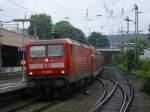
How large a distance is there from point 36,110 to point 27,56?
580 cm

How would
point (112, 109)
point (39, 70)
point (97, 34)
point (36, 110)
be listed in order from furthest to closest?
point (97, 34) → point (39, 70) → point (112, 109) → point (36, 110)

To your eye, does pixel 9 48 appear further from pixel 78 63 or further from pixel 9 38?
pixel 78 63

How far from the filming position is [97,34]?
469 ft

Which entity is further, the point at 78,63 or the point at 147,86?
the point at 147,86

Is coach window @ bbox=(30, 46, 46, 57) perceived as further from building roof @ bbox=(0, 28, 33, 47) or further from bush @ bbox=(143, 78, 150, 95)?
building roof @ bbox=(0, 28, 33, 47)

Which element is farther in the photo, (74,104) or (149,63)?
(149,63)

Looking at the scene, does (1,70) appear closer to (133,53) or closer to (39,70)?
(133,53)

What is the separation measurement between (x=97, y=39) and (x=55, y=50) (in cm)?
11857

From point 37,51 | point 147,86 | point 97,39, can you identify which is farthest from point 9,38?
point 97,39

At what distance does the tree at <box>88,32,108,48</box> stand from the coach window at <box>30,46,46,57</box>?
371 feet

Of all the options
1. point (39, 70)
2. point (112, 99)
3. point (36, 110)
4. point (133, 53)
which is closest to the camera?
point (36, 110)

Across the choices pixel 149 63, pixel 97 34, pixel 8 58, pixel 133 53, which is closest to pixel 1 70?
pixel 8 58

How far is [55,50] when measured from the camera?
926 inches

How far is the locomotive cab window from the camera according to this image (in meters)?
23.4
